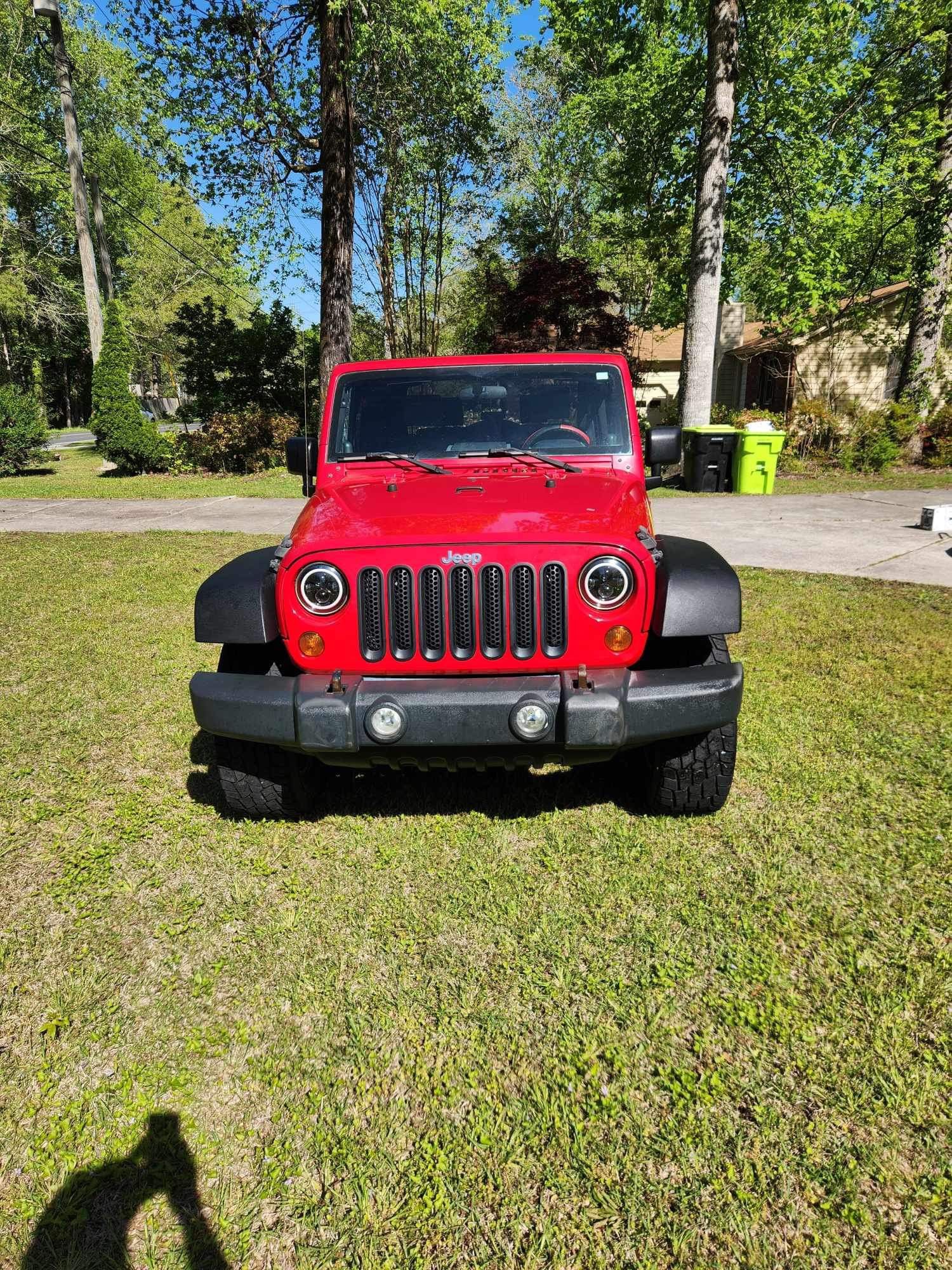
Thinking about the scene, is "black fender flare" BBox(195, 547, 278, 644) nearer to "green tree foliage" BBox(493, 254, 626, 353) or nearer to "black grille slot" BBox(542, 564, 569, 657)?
"black grille slot" BBox(542, 564, 569, 657)

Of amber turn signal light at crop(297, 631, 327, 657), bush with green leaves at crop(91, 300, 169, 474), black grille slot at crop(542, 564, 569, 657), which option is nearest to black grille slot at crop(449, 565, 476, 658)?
black grille slot at crop(542, 564, 569, 657)

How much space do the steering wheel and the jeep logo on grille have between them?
1217mm

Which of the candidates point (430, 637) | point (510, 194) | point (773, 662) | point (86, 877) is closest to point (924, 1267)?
point (430, 637)

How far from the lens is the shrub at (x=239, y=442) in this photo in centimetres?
1548

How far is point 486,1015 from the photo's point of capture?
2193 millimetres

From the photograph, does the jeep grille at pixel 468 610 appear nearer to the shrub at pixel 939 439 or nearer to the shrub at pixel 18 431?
the shrub at pixel 939 439

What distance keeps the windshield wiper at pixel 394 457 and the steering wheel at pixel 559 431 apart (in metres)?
0.49

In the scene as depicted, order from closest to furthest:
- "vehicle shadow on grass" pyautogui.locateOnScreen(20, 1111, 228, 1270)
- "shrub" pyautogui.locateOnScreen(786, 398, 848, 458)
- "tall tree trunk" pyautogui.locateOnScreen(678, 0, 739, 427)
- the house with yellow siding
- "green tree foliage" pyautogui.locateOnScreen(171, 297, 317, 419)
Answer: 1. "vehicle shadow on grass" pyautogui.locateOnScreen(20, 1111, 228, 1270)
2. "tall tree trunk" pyautogui.locateOnScreen(678, 0, 739, 427)
3. "shrub" pyautogui.locateOnScreen(786, 398, 848, 458)
4. "green tree foliage" pyautogui.locateOnScreen(171, 297, 317, 419)
5. the house with yellow siding

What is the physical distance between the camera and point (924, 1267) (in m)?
1.52

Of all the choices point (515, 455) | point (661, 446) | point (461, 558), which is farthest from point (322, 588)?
point (661, 446)

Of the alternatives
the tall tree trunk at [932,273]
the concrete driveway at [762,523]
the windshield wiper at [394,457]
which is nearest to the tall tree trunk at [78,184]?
the concrete driveway at [762,523]

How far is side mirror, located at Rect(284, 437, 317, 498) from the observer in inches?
152

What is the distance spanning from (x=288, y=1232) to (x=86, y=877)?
1681 millimetres

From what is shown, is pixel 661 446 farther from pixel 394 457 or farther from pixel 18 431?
pixel 18 431
